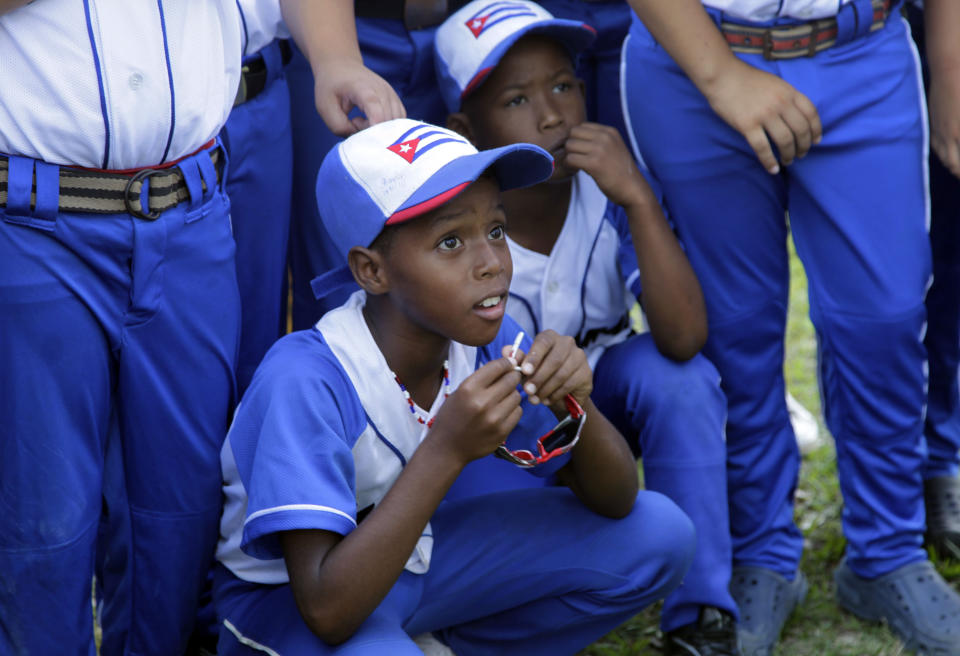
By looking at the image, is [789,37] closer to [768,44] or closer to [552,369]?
[768,44]

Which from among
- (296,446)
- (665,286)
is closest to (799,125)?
(665,286)

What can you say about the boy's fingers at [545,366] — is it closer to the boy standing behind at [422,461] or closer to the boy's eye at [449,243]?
the boy standing behind at [422,461]

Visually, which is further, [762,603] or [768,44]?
[762,603]

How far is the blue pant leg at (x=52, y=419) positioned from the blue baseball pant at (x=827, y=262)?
54.5 inches

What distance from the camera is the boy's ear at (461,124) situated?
9.52ft

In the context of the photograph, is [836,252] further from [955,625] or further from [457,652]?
[457,652]

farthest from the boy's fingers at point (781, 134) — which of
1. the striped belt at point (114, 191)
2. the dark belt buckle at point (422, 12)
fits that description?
the striped belt at point (114, 191)

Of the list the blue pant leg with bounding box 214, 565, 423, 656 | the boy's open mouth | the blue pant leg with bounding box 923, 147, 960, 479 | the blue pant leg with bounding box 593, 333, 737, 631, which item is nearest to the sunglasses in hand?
the boy's open mouth

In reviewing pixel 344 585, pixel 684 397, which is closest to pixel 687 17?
pixel 684 397

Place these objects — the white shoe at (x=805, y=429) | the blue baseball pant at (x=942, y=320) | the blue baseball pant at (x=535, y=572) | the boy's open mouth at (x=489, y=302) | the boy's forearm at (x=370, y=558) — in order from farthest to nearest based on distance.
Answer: the white shoe at (x=805, y=429), the blue baseball pant at (x=942, y=320), the blue baseball pant at (x=535, y=572), the boy's open mouth at (x=489, y=302), the boy's forearm at (x=370, y=558)

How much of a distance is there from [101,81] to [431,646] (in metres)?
1.35

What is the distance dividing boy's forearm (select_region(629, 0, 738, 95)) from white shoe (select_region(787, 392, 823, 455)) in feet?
5.15

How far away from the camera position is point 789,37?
266 cm

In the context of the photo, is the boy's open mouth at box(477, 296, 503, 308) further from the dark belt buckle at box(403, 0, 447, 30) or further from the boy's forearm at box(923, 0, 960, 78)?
the boy's forearm at box(923, 0, 960, 78)
